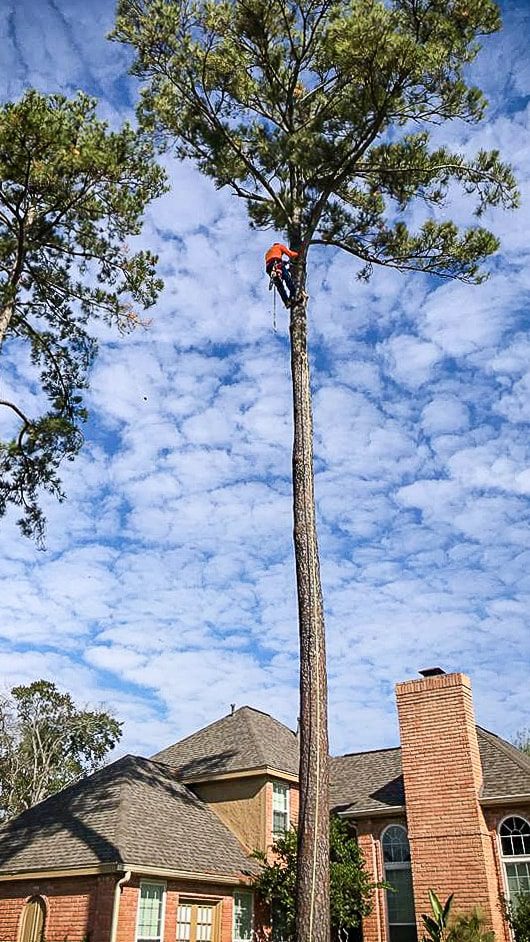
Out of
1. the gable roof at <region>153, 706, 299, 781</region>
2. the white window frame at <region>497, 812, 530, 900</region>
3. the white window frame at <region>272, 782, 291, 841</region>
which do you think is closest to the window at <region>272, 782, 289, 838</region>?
the white window frame at <region>272, 782, 291, 841</region>

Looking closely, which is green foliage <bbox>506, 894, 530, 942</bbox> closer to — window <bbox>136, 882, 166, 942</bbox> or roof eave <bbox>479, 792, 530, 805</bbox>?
roof eave <bbox>479, 792, 530, 805</bbox>

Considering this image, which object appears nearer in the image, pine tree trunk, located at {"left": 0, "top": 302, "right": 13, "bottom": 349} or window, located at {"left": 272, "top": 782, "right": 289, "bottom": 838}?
pine tree trunk, located at {"left": 0, "top": 302, "right": 13, "bottom": 349}

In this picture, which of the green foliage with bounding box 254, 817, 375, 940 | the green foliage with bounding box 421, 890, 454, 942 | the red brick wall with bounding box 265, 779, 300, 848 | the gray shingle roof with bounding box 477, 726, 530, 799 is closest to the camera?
the green foliage with bounding box 421, 890, 454, 942

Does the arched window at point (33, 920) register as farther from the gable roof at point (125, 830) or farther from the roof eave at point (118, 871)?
the gable roof at point (125, 830)

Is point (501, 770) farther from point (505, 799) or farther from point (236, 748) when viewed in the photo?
point (236, 748)

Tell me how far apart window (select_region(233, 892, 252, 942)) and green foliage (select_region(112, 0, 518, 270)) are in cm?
1160

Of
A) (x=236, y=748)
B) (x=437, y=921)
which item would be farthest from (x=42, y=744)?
(x=437, y=921)

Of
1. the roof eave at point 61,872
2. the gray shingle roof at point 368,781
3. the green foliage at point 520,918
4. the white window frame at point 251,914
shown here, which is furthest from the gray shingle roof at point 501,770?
the roof eave at point 61,872

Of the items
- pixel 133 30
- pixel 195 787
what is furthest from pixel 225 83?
pixel 195 787

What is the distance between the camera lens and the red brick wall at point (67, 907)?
11.4 m

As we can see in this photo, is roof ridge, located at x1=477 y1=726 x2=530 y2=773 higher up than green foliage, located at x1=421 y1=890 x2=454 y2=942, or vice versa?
roof ridge, located at x1=477 y1=726 x2=530 y2=773

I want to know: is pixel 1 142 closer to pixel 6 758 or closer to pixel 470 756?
pixel 470 756

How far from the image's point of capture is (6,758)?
31781 mm

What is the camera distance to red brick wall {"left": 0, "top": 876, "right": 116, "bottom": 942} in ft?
37.4
